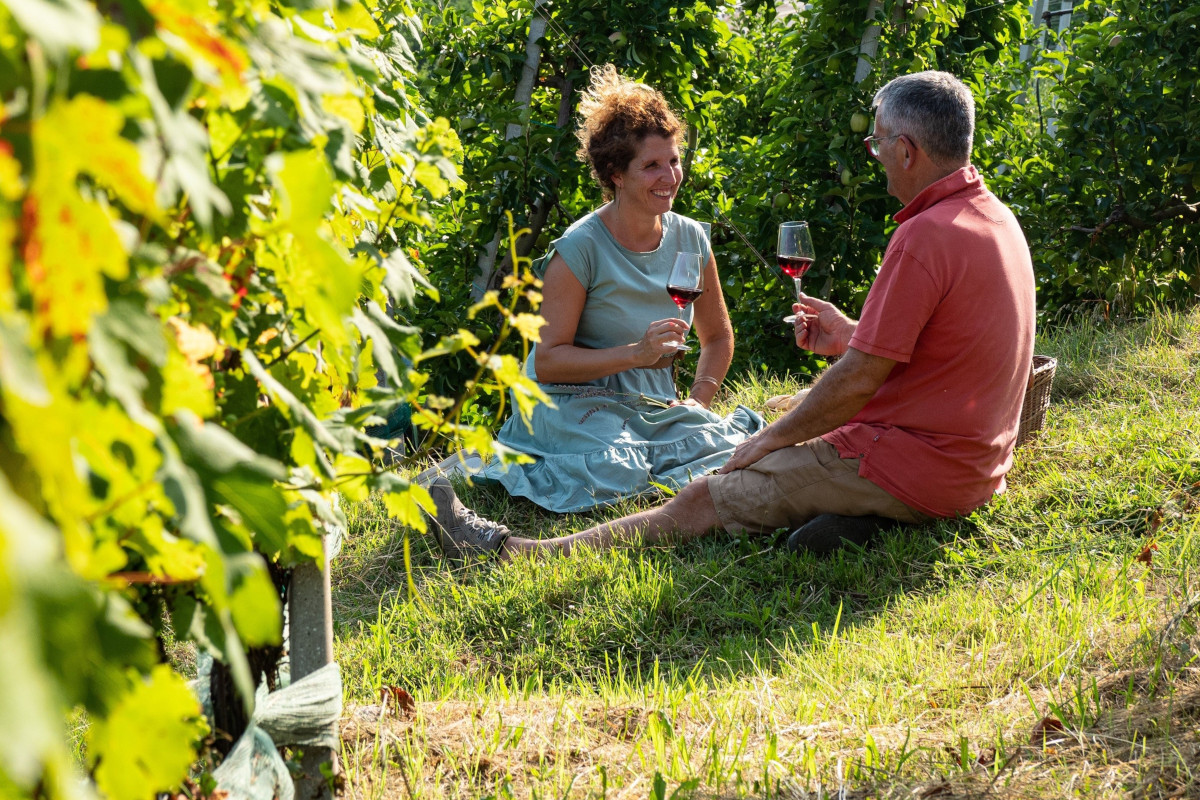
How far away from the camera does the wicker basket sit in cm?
383

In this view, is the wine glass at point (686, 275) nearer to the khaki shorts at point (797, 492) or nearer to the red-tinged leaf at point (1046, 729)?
the khaki shorts at point (797, 492)

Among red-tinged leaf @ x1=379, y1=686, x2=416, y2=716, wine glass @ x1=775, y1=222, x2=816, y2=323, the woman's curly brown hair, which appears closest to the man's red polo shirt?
wine glass @ x1=775, y1=222, x2=816, y2=323

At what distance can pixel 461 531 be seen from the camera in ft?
11.8

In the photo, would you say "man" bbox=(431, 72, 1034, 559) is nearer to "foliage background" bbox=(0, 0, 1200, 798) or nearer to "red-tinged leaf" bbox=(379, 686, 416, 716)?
"red-tinged leaf" bbox=(379, 686, 416, 716)

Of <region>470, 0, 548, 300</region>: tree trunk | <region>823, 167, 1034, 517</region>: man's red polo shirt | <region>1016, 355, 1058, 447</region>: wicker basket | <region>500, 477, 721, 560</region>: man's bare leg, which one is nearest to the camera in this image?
<region>823, 167, 1034, 517</region>: man's red polo shirt

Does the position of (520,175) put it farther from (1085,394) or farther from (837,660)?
(837,660)

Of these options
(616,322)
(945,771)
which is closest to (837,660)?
(945,771)

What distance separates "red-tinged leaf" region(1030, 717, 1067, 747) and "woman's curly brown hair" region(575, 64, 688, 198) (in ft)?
8.45

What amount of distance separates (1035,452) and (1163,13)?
320 cm

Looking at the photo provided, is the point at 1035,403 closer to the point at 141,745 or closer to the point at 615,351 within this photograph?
the point at 615,351

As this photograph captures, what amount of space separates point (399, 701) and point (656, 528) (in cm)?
131

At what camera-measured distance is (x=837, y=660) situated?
2518 millimetres

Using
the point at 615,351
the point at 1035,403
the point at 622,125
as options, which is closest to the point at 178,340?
the point at 615,351

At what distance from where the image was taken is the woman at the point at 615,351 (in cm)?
390
